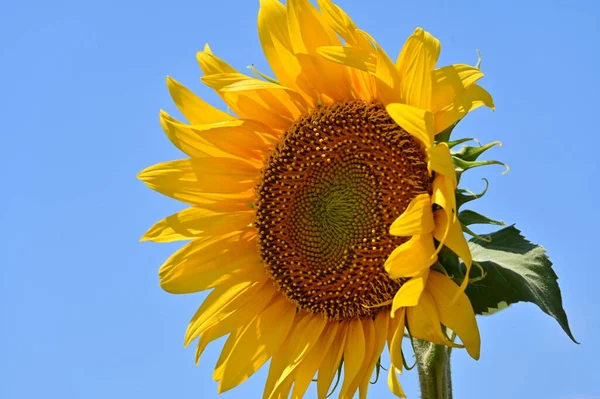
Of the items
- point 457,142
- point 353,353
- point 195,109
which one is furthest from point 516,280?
point 195,109

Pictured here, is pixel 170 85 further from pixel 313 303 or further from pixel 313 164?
pixel 313 303

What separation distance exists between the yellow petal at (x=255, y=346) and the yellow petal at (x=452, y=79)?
1.60 metres

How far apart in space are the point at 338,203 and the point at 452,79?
3.22ft

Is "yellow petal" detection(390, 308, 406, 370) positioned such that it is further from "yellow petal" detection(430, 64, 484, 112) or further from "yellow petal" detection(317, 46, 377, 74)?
"yellow petal" detection(317, 46, 377, 74)

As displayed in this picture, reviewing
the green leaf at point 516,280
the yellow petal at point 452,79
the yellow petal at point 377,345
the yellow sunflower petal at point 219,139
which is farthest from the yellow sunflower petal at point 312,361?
the yellow petal at point 452,79

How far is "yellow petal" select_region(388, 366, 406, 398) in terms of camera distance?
431 cm

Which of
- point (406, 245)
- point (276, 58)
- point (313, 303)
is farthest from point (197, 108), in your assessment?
point (406, 245)

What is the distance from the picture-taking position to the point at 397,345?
4.43 metres

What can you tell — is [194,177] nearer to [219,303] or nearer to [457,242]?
[219,303]

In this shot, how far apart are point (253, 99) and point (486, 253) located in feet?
4.88

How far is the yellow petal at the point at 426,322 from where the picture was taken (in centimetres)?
430

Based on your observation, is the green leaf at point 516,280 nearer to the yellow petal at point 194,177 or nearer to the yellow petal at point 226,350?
the yellow petal at point 226,350

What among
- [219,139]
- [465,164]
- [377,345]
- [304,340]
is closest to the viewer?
[465,164]

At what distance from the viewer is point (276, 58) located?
4855 millimetres
